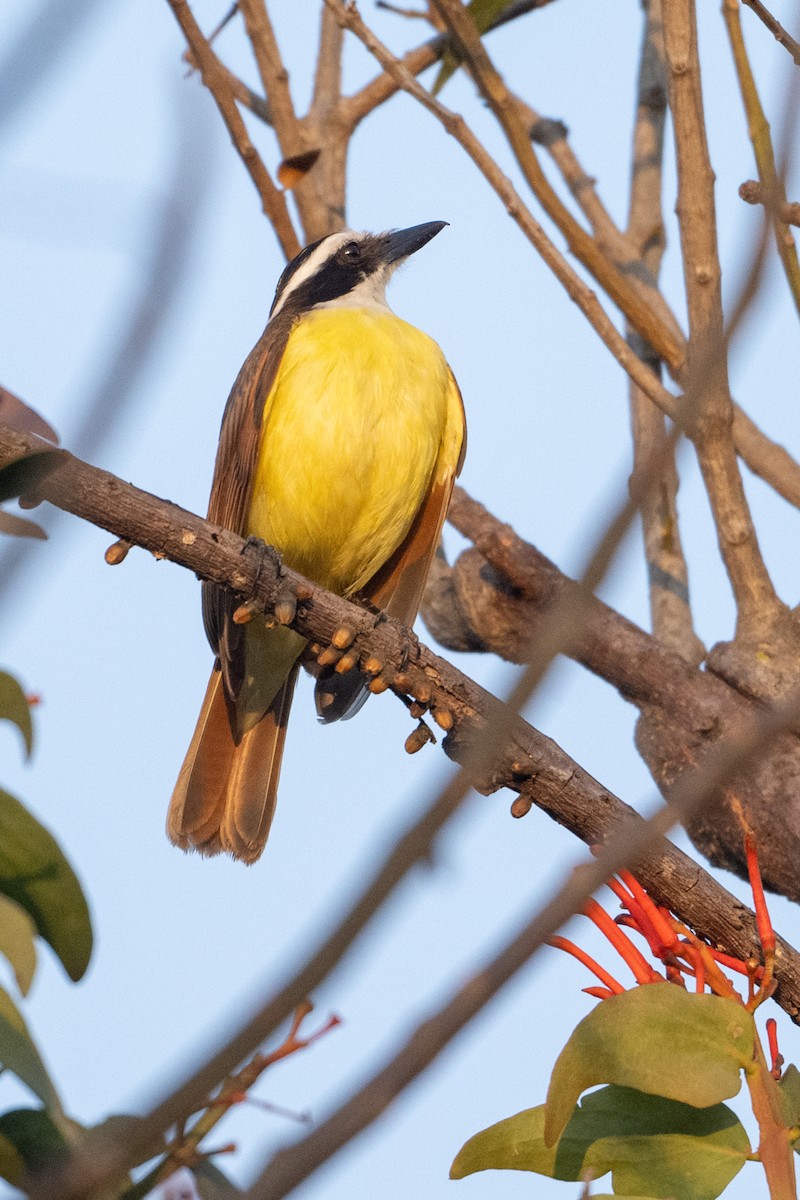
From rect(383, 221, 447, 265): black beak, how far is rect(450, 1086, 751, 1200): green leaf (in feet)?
12.3

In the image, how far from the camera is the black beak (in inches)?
203

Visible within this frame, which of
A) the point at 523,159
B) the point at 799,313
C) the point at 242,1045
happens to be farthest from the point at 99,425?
the point at 523,159

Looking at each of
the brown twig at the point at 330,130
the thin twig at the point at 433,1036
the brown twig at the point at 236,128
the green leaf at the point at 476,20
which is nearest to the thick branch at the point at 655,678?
the brown twig at the point at 236,128

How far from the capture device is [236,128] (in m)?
4.04

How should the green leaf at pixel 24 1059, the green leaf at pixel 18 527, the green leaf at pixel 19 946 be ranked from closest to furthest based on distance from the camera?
the green leaf at pixel 18 527 < the green leaf at pixel 24 1059 < the green leaf at pixel 19 946

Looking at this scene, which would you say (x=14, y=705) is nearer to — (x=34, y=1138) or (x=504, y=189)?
(x=34, y=1138)

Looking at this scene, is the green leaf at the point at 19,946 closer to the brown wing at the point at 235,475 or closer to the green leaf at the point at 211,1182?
the green leaf at the point at 211,1182

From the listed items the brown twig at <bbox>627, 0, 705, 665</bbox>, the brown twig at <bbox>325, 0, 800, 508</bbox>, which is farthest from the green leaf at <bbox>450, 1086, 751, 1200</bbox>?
the brown twig at <bbox>325, 0, 800, 508</bbox>

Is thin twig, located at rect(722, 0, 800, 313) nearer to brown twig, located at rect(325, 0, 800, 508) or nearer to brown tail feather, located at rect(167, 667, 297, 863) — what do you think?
brown twig, located at rect(325, 0, 800, 508)

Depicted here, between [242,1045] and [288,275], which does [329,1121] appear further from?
[288,275]

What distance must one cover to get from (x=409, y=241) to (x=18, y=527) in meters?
4.06

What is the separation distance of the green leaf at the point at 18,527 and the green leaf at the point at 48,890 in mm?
626

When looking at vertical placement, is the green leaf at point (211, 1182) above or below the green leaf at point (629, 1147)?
below

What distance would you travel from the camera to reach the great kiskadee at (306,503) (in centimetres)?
418
